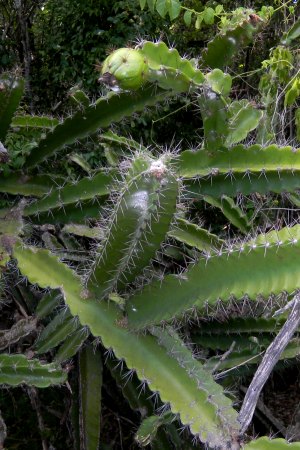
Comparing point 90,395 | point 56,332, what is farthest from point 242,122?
point 90,395

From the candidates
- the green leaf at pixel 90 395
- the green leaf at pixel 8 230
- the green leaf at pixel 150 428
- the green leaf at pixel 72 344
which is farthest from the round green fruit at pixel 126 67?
the green leaf at pixel 150 428

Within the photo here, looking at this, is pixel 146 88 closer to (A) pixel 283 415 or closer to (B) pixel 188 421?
(B) pixel 188 421

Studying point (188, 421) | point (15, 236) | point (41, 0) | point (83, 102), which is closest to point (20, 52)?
point (41, 0)

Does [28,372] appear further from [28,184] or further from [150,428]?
[28,184]

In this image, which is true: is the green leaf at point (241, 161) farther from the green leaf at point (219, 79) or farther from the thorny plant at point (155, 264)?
the green leaf at point (219, 79)

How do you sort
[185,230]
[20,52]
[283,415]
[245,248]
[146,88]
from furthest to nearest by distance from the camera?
[20,52], [283,415], [185,230], [146,88], [245,248]

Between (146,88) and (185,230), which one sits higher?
(146,88)
